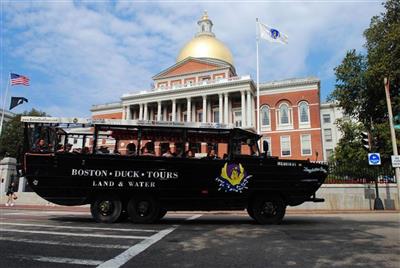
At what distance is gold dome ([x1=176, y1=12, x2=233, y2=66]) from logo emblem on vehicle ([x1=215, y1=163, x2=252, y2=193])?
5702 cm

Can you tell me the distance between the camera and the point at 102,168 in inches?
431

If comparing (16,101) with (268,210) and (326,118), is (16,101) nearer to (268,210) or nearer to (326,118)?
(268,210)

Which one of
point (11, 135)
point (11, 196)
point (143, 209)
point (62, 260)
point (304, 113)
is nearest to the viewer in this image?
point (62, 260)

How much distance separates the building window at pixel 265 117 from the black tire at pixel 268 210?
48.4 meters

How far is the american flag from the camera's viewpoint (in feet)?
111

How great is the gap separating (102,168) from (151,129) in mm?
1941

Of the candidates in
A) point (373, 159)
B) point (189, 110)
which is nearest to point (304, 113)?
point (189, 110)

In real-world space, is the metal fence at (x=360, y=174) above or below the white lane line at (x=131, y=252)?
above

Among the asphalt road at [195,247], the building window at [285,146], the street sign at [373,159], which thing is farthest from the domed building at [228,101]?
the asphalt road at [195,247]

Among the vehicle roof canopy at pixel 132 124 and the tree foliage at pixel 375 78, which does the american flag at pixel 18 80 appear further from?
the tree foliage at pixel 375 78

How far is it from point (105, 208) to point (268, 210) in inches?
201

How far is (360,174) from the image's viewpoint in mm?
19750

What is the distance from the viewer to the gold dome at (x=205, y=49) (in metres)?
66.6

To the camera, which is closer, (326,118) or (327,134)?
(327,134)
